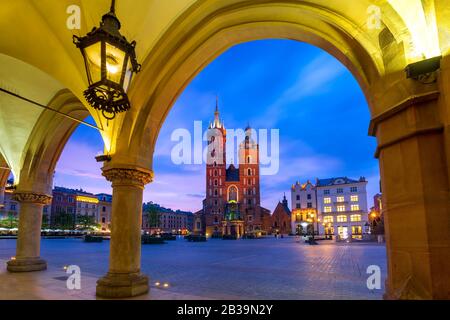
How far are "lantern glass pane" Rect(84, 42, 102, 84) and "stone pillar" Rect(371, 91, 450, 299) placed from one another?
4.23m

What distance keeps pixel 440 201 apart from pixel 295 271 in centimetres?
874

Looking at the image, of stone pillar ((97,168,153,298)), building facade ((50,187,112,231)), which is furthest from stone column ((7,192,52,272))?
building facade ((50,187,112,231))

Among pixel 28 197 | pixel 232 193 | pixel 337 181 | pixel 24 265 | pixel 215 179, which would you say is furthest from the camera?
pixel 215 179

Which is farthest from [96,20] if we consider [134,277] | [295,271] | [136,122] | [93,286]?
[295,271]

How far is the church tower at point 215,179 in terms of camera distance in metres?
79.7

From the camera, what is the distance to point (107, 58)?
409 centimetres

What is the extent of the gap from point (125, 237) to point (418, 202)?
5.87 metres

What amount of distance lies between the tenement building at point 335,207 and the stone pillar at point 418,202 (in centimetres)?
5904

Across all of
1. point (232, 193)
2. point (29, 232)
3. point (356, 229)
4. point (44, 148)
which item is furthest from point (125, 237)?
point (232, 193)

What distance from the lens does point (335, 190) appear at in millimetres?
66438

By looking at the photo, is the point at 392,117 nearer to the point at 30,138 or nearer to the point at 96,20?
the point at 96,20

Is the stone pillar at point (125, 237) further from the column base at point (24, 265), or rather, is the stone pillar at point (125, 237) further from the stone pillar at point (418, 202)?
the column base at point (24, 265)

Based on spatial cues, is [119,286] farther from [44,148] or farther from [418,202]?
[44,148]

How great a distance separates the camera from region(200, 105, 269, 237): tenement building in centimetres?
7656
